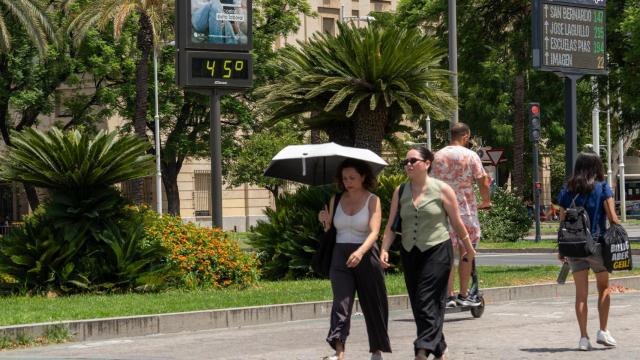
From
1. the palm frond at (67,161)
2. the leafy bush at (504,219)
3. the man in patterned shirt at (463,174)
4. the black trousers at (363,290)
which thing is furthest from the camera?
the leafy bush at (504,219)

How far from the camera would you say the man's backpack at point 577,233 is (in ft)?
34.1

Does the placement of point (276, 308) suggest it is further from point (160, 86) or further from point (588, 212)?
point (160, 86)

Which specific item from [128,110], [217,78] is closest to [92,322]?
[217,78]

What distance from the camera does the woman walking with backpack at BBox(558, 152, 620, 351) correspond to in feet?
34.3

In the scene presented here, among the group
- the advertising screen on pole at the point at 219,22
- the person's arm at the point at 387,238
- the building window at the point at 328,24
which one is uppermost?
the building window at the point at 328,24

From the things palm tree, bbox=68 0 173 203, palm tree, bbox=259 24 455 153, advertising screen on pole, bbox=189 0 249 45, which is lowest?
palm tree, bbox=259 24 455 153

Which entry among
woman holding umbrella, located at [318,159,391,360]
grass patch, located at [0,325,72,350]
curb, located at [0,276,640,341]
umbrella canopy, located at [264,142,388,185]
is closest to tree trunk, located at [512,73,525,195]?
curb, located at [0,276,640,341]

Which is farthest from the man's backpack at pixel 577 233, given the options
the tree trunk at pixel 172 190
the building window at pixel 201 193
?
the building window at pixel 201 193

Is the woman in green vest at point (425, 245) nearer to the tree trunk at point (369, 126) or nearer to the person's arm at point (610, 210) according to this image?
the person's arm at point (610, 210)

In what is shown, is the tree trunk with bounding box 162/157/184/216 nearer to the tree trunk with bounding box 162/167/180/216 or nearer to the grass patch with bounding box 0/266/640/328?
the tree trunk with bounding box 162/167/180/216

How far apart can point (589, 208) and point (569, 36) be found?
350 inches

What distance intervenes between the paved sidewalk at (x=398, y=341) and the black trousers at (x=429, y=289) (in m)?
0.91

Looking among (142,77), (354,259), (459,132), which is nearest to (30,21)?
(142,77)

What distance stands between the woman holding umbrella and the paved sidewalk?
2.57 ft
